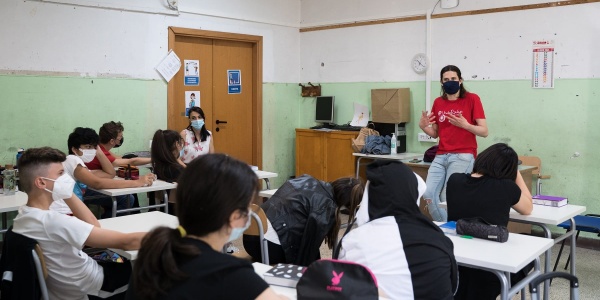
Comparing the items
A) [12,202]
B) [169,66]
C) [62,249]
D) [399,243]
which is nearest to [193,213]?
[399,243]

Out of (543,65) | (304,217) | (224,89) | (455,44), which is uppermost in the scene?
(455,44)

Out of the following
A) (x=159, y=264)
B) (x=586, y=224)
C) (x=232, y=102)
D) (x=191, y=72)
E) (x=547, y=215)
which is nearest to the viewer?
(x=159, y=264)

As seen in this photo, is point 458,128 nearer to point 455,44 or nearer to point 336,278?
point 455,44

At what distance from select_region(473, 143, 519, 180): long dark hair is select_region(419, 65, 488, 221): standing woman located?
1.51 meters

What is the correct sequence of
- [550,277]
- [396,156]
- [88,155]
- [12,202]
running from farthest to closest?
[396,156] < [88,155] < [12,202] < [550,277]

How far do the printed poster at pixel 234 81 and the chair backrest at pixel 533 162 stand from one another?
3651 millimetres

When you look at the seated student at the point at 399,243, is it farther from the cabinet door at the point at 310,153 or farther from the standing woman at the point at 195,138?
the cabinet door at the point at 310,153

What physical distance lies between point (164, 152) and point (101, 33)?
1.96 m

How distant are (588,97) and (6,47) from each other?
559cm

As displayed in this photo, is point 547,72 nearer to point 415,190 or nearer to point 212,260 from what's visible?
point 415,190

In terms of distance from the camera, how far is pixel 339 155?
7.18 metres

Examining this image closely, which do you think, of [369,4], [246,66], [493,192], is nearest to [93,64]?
[246,66]

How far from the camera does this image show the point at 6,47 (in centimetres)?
535

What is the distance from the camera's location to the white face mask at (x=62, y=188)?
8.73 feet
